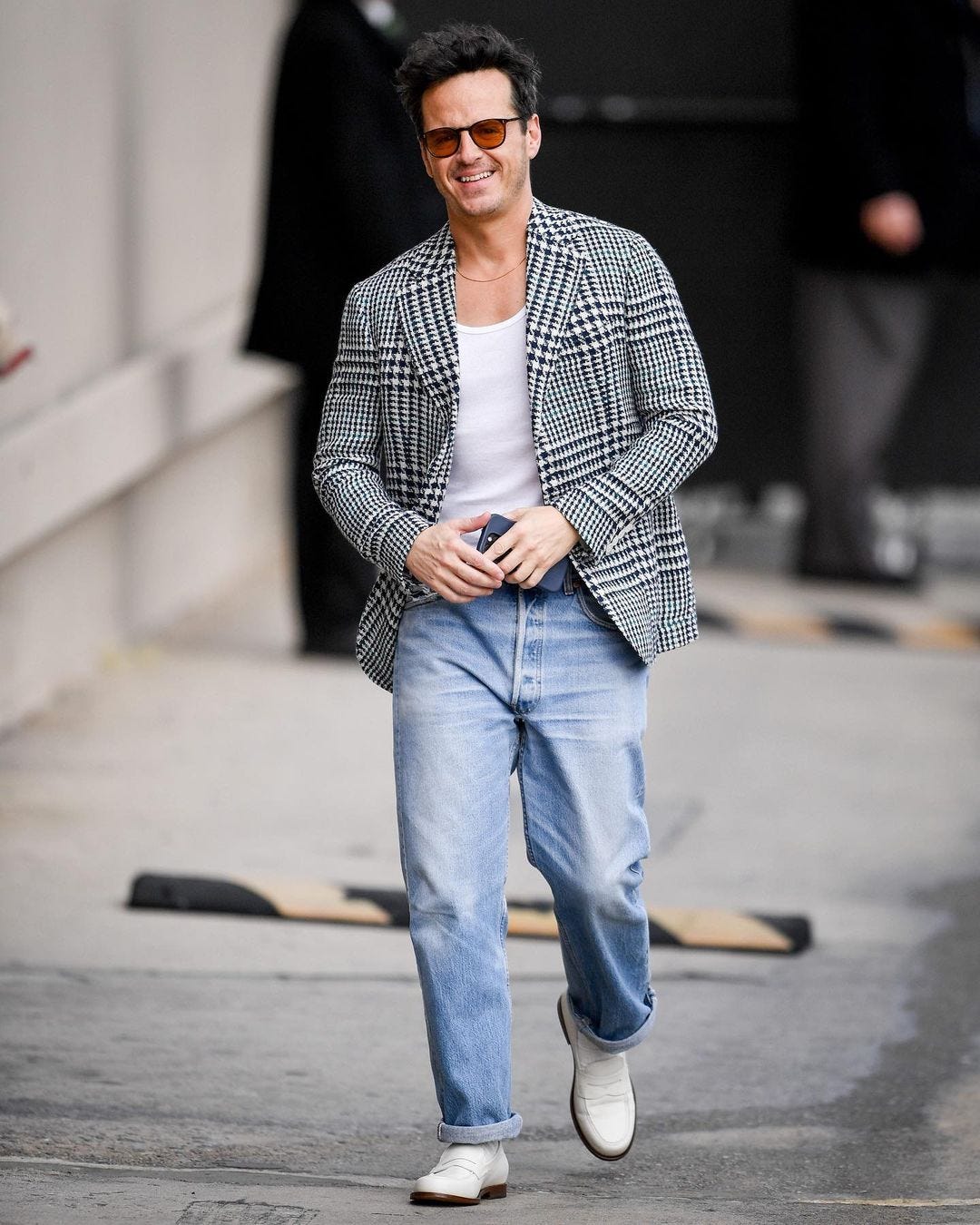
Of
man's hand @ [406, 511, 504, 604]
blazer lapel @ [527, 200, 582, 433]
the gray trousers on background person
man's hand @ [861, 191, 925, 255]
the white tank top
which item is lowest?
the gray trousers on background person

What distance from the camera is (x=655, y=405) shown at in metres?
3.70

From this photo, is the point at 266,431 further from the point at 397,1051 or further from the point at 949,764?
the point at 397,1051

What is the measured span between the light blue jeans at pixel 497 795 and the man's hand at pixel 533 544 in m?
0.11

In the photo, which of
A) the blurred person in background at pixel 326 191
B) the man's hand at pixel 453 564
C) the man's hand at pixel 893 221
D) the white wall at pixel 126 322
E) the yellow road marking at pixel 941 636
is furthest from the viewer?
the man's hand at pixel 893 221

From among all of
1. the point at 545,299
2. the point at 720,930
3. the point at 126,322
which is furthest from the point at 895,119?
the point at 545,299

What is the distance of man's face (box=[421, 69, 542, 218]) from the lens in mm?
3576

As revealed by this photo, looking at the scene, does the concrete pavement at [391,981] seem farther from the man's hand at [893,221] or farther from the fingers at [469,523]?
the man's hand at [893,221]

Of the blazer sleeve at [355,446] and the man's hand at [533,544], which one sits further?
the blazer sleeve at [355,446]

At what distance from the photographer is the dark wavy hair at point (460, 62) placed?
11.7 feet

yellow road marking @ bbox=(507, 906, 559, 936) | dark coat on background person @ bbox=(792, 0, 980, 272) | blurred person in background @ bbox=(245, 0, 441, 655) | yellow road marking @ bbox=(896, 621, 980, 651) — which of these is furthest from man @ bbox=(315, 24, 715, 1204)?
dark coat on background person @ bbox=(792, 0, 980, 272)

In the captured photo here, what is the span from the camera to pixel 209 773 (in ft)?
21.4

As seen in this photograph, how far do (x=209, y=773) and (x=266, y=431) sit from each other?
12.0ft

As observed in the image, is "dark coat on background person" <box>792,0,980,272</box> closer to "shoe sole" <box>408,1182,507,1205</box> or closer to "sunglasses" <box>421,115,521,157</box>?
"sunglasses" <box>421,115,521,157</box>

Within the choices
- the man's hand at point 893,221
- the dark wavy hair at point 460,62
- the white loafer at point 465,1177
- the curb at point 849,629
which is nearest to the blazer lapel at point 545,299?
the dark wavy hair at point 460,62
